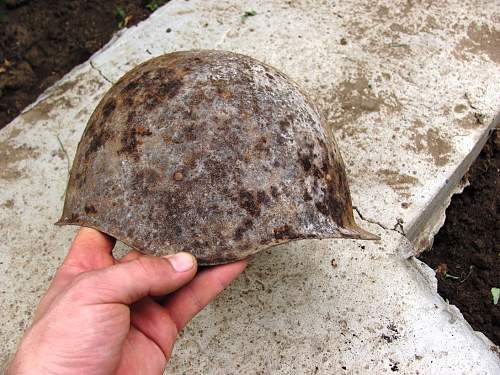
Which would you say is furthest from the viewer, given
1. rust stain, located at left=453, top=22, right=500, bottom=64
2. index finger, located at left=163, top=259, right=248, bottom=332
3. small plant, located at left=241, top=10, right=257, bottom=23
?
small plant, located at left=241, top=10, right=257, bottom=23

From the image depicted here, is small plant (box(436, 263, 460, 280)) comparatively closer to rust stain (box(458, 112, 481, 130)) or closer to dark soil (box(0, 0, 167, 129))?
rust stain (box(458, 112, 481, 130))

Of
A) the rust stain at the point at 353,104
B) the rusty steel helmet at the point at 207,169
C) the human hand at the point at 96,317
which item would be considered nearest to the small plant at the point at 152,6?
the rust stain at the point at 353,104

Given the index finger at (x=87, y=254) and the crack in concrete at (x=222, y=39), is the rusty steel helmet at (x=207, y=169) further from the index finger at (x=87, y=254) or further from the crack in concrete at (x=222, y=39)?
the crack in concrete at (x=222, y=39)

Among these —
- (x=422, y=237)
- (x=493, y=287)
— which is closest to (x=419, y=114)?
(x=422, y=237)

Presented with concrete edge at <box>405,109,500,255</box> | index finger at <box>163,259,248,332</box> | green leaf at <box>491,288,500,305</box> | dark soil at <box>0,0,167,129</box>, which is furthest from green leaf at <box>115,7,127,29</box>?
green leaf at <box>491,288,500,305</box>

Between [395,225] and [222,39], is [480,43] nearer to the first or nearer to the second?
[395,225]

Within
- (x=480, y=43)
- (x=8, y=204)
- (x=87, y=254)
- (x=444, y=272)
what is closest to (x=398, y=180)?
(x=444, y=272)
